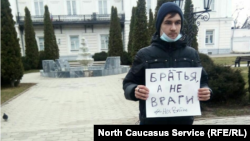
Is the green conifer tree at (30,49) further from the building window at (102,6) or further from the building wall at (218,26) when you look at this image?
the building wall at (218,26)

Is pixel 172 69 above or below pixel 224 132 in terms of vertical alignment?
above

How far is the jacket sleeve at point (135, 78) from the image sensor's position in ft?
5.61

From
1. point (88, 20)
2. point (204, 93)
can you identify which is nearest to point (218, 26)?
point (88, 20)

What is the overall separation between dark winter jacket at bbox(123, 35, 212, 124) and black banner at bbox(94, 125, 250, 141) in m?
0.07

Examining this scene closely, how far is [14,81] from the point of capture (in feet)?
34.0

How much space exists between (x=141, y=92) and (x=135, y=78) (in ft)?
0.65

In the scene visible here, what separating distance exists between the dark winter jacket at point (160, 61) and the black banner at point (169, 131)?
2.9 inches

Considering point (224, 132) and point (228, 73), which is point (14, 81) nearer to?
point (228, 73)

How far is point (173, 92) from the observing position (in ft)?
5.63

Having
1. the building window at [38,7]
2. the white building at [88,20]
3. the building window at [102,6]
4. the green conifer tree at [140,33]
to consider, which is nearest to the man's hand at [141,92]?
the green conifer tree at [140,33]

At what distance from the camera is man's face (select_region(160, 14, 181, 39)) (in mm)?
1649

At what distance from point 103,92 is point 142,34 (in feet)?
19.2

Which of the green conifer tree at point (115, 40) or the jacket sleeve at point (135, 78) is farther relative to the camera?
the green conifer tree at point (115, 40)

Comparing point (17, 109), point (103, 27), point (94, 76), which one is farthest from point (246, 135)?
point (103, 27)
